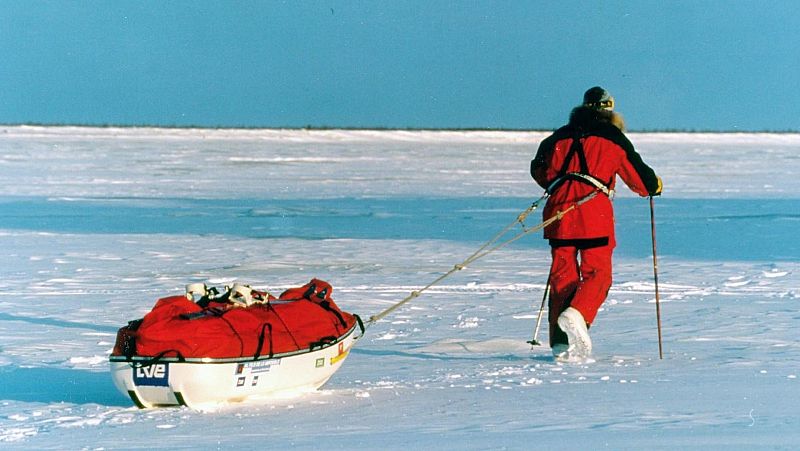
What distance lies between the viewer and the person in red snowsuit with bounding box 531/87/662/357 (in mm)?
5652

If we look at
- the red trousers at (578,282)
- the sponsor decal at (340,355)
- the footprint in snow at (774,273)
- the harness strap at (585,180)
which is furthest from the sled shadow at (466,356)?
the footprint in snow at (774,273)

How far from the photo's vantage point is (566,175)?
5742mm

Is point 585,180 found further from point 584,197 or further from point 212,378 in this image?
point 212,378

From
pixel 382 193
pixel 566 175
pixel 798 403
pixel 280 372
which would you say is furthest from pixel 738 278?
pixel 382 193

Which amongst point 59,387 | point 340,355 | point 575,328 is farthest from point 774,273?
point 59,387

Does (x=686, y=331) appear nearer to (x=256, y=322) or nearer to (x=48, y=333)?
(x=256, y=322)

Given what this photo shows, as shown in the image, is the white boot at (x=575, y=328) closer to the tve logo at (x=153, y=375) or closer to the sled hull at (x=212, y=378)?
the sled hull at (x=212, y=378)

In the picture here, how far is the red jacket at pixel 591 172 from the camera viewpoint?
566cm

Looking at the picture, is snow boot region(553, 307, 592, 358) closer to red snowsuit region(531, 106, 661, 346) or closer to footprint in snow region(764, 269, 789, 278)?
red snowsuit region(531, 106, 661, 346)

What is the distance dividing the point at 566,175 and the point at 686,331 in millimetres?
1618

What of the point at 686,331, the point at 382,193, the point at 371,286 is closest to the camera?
the point at 686,331

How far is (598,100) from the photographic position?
5.79 metres

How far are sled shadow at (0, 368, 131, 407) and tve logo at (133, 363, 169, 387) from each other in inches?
16.5

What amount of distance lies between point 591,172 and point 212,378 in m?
2.27
